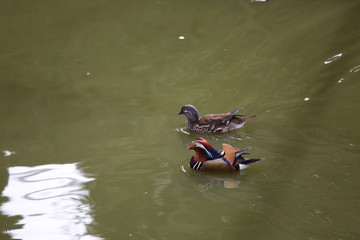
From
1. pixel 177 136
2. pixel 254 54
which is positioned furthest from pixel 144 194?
pixel 254 54

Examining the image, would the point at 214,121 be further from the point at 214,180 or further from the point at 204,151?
the point at 214,180

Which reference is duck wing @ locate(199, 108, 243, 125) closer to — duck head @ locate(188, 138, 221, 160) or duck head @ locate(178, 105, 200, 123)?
duck head @ locate(178, 105, 200, 123)

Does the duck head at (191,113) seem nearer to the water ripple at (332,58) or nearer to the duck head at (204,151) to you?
the duck head at (204,151)

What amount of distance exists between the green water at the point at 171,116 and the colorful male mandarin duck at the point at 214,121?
70mm

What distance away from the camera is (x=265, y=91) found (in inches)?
171

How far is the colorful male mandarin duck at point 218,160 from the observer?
319 centimetres

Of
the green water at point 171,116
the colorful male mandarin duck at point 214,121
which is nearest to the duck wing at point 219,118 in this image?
the colorful male mandarin duck at point 214,121

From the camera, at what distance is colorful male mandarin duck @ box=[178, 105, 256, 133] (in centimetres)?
388

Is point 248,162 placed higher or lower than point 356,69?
lower

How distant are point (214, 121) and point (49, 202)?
4.84 feet

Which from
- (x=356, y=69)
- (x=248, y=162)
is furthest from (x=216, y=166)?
(x=356, y=69)

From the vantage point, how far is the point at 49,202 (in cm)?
295

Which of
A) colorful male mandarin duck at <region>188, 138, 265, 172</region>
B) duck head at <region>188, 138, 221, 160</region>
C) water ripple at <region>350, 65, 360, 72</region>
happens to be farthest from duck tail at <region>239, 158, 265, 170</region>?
water ripple at <region>350, 65, 360, 72</region>

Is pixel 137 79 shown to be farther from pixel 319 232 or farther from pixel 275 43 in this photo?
pixel 319 232
